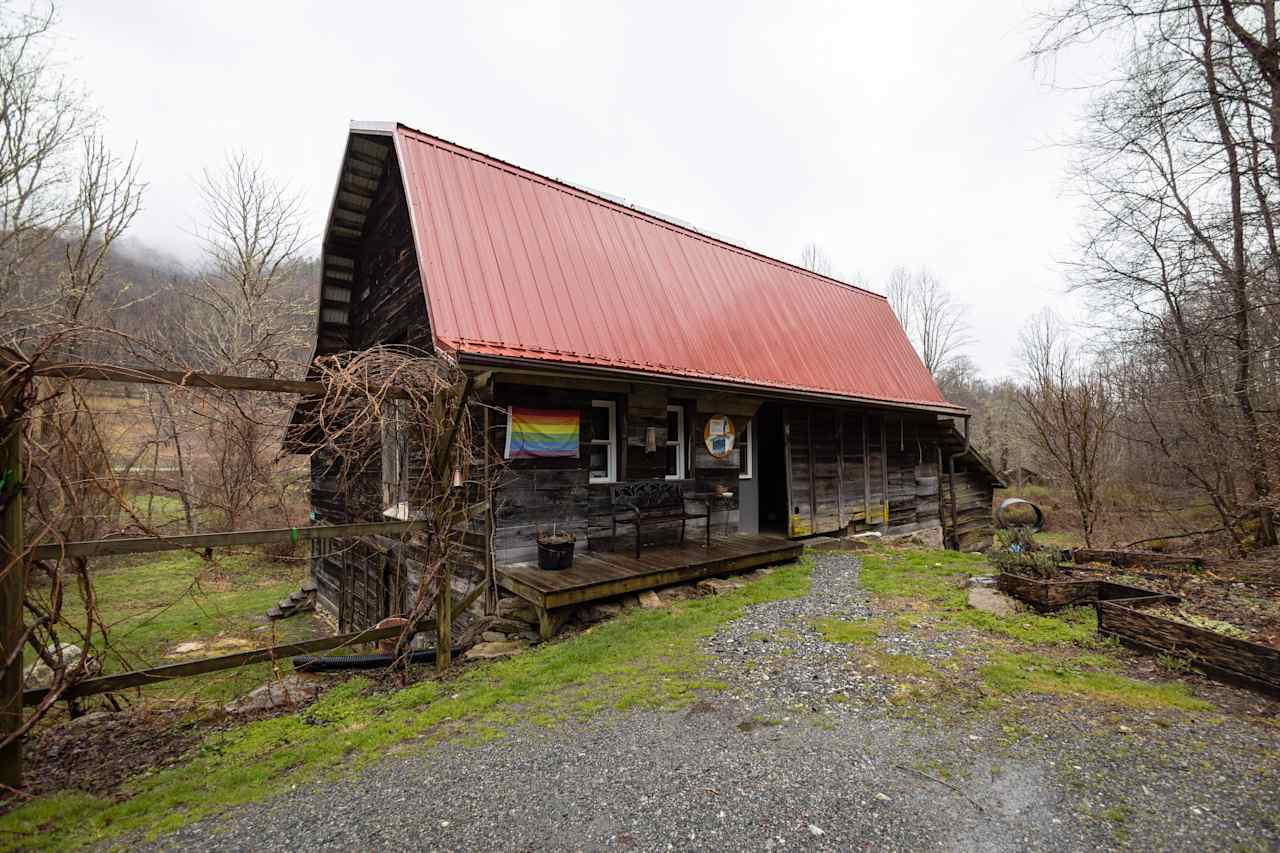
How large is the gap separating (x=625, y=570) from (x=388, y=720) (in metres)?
3.07

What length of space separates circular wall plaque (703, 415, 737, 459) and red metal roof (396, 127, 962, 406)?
0.72m

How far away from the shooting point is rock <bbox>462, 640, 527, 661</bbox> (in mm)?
5543

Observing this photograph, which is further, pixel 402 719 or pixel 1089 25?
pixel 1089 25

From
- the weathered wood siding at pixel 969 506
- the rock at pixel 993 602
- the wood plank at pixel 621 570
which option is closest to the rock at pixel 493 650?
the wood plank at pixel 621 570

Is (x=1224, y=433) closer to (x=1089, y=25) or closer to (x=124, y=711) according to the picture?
(x=1089, y=25)

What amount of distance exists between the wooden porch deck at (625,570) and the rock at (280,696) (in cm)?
205

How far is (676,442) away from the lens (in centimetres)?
848

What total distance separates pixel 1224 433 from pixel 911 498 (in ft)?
17.8

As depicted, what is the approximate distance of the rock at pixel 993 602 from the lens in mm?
5863

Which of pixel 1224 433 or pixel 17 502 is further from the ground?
pixel 1224 433

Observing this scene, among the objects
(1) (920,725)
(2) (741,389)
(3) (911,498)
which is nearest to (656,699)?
(1) (920,725)

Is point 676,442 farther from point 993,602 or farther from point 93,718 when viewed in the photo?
point 93,718

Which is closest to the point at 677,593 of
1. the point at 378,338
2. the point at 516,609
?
the point at 516,609

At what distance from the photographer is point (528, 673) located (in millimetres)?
4844
